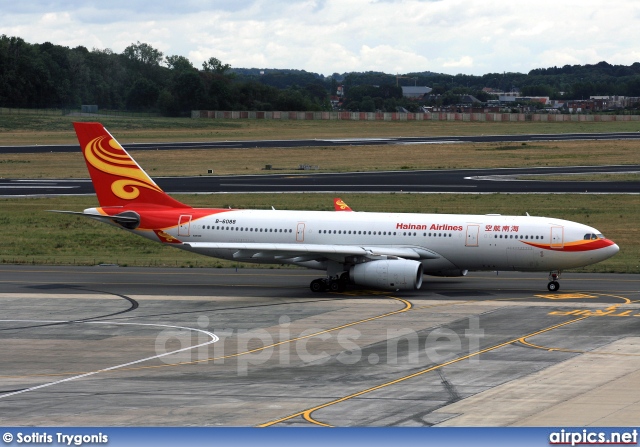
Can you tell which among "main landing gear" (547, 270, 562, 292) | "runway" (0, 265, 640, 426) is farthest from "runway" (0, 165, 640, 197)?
"main landing gear" (547, 270, 562, 292)

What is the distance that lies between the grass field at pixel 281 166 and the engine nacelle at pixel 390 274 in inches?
559

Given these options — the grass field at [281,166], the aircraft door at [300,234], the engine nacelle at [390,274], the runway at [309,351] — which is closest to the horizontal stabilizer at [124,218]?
the runway at [309,351]

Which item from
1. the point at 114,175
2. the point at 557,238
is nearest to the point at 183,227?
the point at 114,175

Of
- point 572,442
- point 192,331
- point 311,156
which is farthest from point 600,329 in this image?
point 311,156

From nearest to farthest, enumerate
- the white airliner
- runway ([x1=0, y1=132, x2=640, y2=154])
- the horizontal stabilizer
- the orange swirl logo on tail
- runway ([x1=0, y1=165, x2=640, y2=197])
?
the white airliner
the horizontal stabilizer
the orange swirl logo on tail
runway ([x1=0, y1=165, x2=640, y2=197])
runway ([x1=0, y1=132, x2=640, y2=154])

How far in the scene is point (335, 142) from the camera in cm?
14425

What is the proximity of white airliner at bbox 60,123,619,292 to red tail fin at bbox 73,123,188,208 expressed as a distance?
0.18ft

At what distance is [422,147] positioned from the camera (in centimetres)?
13662

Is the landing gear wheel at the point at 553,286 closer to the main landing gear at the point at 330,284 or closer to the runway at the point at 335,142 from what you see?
the main landing gear at the point at 330,284

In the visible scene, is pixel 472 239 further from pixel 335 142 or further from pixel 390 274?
pixel 335 142

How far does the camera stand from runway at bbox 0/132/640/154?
134750 millimetres

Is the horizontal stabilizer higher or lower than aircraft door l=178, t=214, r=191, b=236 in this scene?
higher

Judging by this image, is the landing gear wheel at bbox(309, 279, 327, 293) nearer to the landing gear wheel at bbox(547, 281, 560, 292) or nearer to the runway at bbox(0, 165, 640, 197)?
the landing gear wheel at bbox(547, 281, 560, 292)

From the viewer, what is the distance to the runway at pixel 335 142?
13475 centimetres
